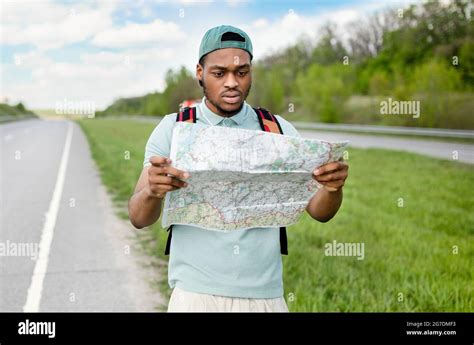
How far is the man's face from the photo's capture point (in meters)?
2.01

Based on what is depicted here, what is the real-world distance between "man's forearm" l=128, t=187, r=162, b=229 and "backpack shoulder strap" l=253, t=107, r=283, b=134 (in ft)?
1.35

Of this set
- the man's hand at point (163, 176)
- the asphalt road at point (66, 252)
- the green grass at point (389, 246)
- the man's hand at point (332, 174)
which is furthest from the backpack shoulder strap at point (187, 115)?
the asphalt road at point (66, 252)

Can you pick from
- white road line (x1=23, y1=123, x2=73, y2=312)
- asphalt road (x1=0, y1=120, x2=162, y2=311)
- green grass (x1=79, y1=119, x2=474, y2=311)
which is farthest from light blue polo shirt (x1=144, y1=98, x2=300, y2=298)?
white road line (x1=23, y1=123, x2=73, y2=312)

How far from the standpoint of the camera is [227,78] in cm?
201

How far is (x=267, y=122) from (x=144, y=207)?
0.47 metres

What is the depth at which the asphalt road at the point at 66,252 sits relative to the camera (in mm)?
4887

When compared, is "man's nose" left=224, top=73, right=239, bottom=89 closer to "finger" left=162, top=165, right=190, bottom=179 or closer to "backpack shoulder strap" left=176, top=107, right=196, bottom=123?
"backpack shoulder strap" left=176, top=107, right=196, bottom=123

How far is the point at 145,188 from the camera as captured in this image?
1979 mm

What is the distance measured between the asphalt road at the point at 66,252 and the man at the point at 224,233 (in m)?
2.63

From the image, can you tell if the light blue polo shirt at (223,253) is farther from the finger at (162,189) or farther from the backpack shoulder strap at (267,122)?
the finger at (162,189)

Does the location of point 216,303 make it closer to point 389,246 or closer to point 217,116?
point 217,116

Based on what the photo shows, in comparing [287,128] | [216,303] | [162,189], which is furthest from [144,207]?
[287,128]
